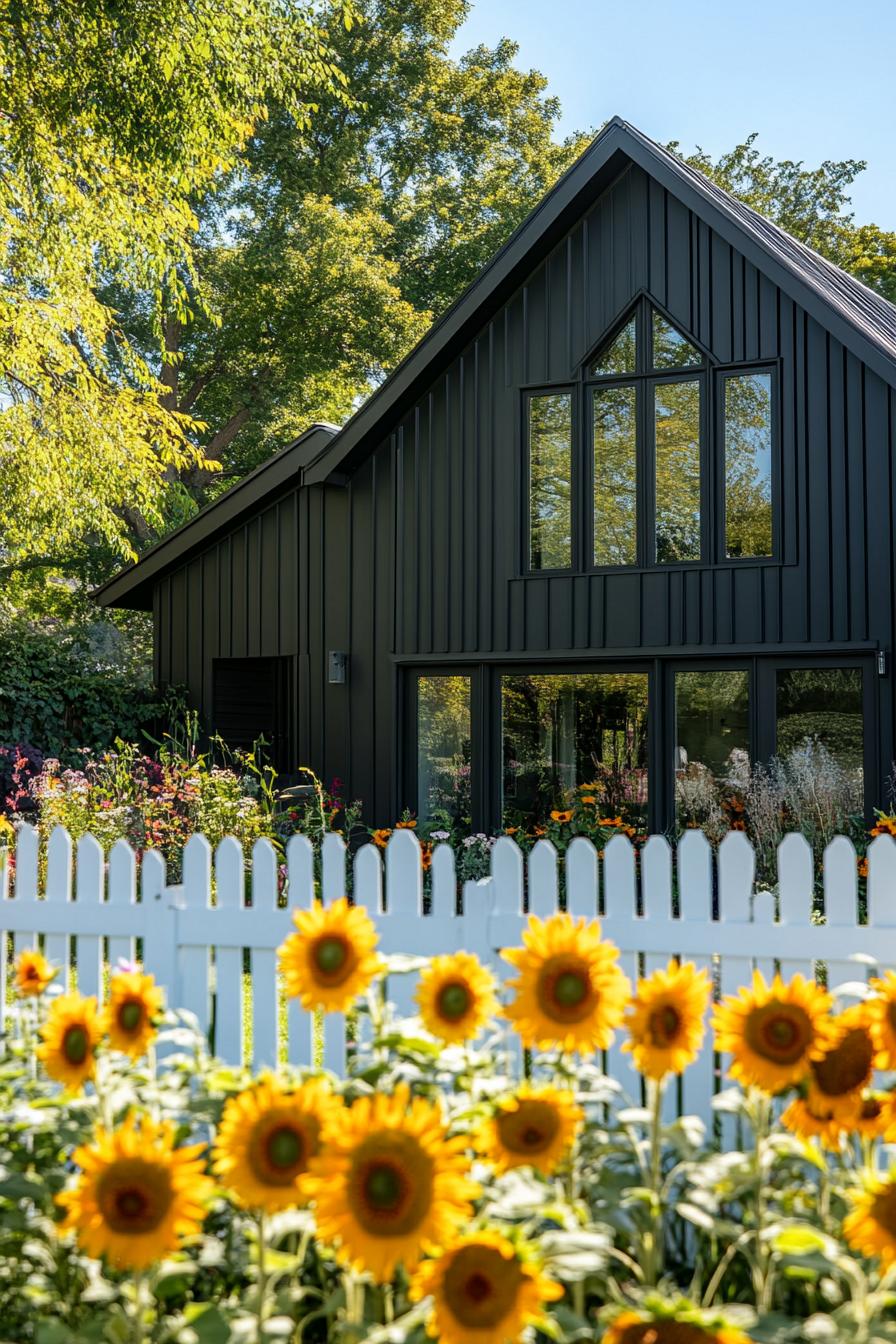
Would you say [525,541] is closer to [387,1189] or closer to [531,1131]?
[531,1131]

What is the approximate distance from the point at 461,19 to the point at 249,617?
60.2ft

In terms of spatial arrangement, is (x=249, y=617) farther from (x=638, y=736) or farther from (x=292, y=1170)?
(x=292, y=1170)

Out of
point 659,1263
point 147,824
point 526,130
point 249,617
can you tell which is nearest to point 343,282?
point 526,130

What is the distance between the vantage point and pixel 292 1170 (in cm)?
212

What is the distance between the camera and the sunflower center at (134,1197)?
2.03 metres

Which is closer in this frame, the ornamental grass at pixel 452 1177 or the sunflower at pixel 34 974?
the ornamental grass at pixel 452 1177

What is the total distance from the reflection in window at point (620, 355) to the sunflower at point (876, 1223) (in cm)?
904

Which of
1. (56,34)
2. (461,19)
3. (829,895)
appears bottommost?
(829,895)

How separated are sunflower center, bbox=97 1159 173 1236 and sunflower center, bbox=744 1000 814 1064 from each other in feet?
3.69

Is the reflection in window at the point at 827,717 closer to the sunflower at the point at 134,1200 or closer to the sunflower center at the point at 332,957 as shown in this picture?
the sunflower center at the point at 332,957

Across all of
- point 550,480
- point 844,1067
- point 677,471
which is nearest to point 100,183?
point 550,480

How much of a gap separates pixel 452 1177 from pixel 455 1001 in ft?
2.00

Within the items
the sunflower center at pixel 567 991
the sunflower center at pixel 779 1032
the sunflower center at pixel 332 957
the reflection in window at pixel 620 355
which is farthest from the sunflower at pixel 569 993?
the reflection in window at pixel 620 355

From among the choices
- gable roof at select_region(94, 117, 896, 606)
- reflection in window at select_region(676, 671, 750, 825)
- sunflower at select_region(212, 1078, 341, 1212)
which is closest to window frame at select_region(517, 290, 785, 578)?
gable roof at select_region(94, 117, 896, 606)
